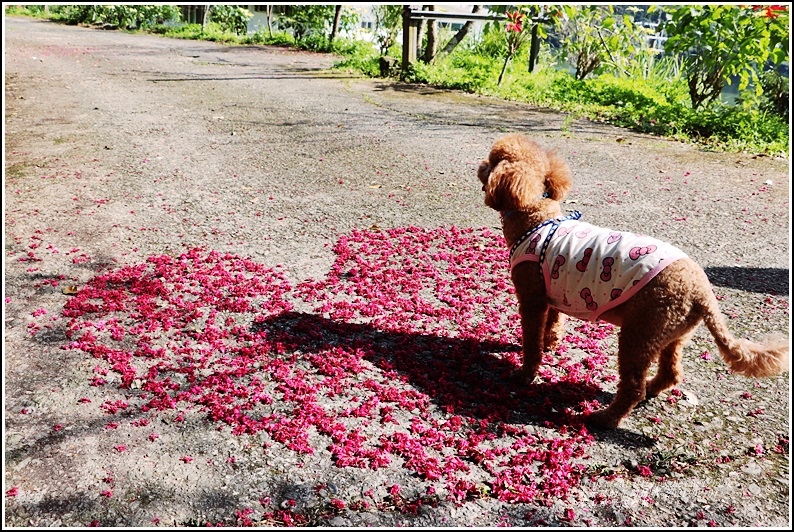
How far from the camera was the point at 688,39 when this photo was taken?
1003 centimetres

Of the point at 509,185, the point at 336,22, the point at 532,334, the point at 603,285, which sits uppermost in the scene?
the point at 336,22

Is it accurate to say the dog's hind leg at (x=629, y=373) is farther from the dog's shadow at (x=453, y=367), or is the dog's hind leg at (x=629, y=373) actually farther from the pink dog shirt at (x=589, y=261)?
the pink dog shirt at (x=589, y=261)

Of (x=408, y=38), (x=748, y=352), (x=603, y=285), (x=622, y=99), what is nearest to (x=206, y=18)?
(x=408, y=38)

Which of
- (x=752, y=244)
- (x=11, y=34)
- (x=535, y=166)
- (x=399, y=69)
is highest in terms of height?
(x=11, y=34)

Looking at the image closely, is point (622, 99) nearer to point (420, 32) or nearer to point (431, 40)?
point (431, 40)

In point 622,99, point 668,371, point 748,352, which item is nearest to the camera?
point 748,352

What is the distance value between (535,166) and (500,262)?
199cm

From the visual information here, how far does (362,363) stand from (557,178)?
5.68 feet

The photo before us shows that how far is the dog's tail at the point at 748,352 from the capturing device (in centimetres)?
323

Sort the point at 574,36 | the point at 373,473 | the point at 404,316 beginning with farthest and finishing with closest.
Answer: the point at 574,36 → the point at 404,316 → the point at 373,473

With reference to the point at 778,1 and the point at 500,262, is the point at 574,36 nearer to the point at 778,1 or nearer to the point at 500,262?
the point at 778,1

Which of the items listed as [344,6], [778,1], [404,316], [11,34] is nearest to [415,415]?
[404,316]

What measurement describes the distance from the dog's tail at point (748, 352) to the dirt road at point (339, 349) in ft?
1.56

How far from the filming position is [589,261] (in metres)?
3.58
